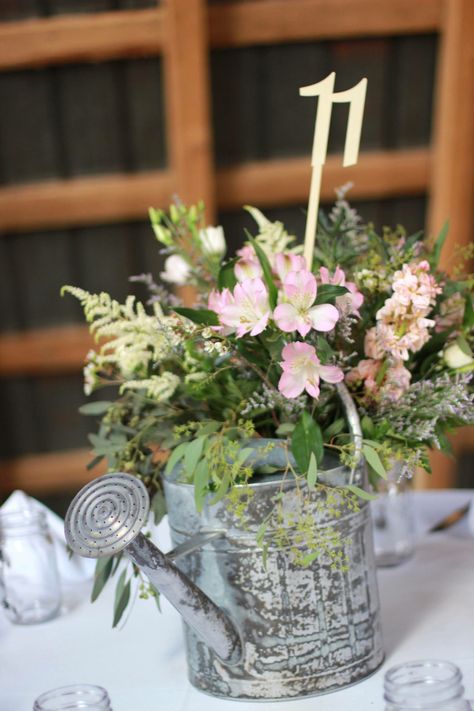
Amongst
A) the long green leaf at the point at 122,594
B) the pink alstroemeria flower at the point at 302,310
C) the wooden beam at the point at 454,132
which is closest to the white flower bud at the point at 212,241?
the pink alstroemeria flower at the point at 302,310

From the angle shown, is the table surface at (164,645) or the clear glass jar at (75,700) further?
the table surface at (164,645)

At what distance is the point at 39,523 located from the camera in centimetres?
116

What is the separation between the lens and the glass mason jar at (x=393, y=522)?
4.01 ft

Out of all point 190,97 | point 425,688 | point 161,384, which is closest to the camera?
point 425,688

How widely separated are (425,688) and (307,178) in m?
2.17

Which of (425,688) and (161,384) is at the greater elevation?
(161,384)

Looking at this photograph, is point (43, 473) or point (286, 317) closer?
point (286, 317)

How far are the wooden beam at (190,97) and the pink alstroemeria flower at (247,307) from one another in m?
1.84

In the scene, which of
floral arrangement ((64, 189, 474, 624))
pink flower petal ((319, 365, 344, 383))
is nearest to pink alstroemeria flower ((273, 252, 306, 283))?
floral arrangement ((64, 189, 474, 624))

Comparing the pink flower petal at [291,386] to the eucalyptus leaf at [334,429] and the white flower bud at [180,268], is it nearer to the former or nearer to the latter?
the eucalyptus leaf at [334,429]

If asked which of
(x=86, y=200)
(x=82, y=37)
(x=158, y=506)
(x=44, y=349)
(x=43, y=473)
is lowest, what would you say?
(x=43, y=473)

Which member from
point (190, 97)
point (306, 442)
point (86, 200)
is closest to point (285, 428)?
point (306, 442)

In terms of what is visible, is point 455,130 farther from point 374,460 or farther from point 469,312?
point 374,460

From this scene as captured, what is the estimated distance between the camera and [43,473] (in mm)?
2861
